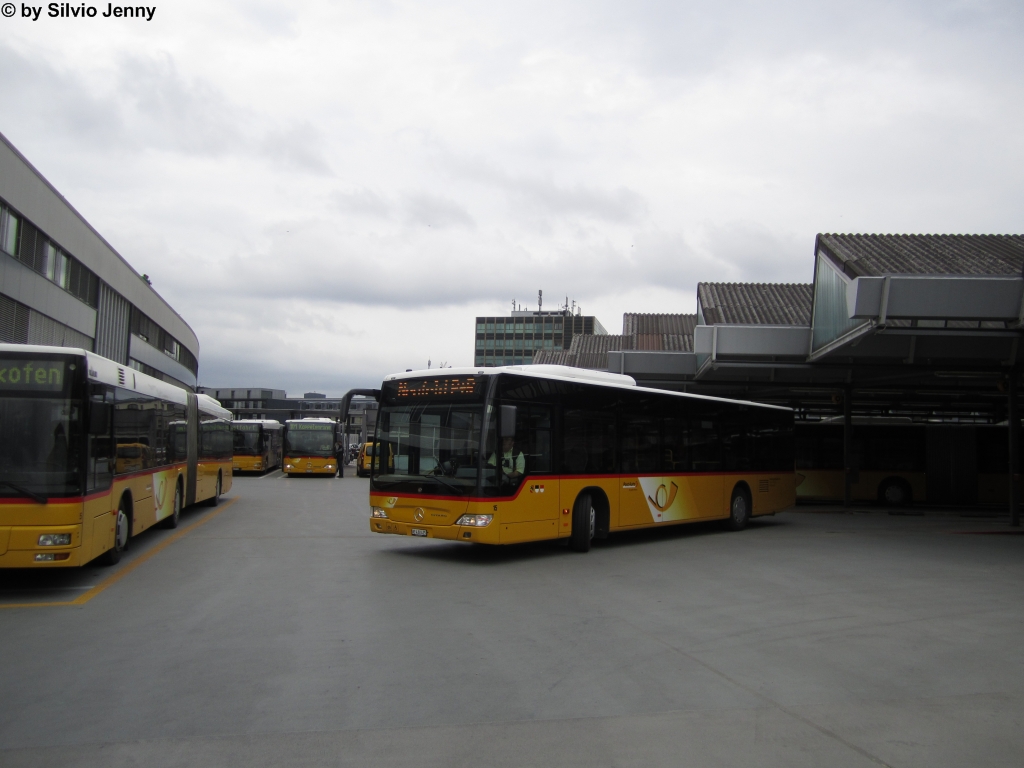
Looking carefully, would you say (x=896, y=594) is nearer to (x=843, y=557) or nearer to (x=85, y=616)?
(x=843, y=557)

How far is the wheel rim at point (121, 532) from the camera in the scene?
11.8 meters

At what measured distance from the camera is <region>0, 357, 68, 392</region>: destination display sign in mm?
9461

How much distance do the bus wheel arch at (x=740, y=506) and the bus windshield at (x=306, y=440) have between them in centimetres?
2475

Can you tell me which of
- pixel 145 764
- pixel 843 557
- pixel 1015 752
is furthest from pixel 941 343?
pixel 145 764

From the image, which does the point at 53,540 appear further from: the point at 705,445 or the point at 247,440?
the point at 247,440

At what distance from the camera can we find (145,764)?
4.66 meters

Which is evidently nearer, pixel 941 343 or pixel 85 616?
pixel 85 616

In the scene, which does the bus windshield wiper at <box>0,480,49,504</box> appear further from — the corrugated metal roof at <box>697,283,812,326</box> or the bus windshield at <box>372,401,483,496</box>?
the corrugated metal roof at <box>697,283,812,326</box>

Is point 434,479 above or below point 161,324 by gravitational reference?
below

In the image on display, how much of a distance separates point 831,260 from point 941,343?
317 centimetres

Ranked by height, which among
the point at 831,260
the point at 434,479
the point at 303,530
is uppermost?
the point at 831,260

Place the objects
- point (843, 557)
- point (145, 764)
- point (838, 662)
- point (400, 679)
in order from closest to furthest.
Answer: point (145, 764), point (400, 679), point (838, 662), point (843, 557)

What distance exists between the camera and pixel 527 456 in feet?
43.0

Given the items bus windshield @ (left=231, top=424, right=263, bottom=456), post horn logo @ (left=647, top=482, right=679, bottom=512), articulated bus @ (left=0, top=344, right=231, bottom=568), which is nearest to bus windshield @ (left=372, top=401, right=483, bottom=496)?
articulated bus @ (left=0, top=344, right=231, bottom=568)
